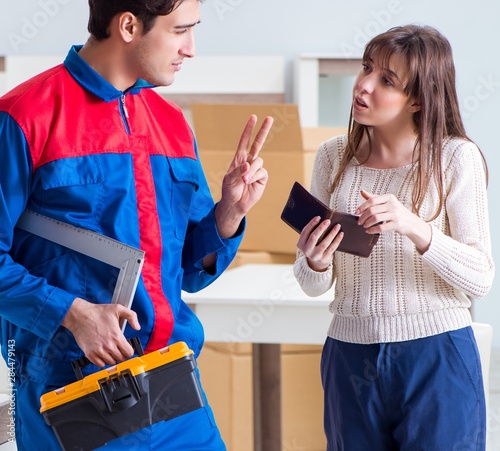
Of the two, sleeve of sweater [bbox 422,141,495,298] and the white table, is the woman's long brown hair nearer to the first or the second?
sleeve of sweater [bbox 422,141,495,298]

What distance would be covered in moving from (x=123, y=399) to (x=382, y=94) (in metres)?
0.77

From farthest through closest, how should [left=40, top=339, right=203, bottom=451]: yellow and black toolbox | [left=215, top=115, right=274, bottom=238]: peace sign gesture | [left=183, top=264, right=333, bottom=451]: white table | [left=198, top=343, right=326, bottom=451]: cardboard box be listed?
[left=198, top=343, right=326, bottom=451]: cardboard box
[left=183, top=264, right=333, bottom=451]: white table
[left=215, top=115, right=274, bottom=238]: peace sign gesture
[left=40, top=339, right=203, bottom=451]: yellow and black toolbox

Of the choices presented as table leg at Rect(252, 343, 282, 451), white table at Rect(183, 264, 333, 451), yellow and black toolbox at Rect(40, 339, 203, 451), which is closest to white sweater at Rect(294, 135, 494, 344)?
yellow and black toolbox at Rect(40, 339, 203, 451)

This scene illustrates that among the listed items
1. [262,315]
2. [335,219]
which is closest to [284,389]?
[262,315]

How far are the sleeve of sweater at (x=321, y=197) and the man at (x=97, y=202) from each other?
0.34 m

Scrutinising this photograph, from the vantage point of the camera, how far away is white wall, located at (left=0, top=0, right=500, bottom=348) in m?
4.05

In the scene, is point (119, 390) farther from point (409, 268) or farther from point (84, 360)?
point (409, 268)

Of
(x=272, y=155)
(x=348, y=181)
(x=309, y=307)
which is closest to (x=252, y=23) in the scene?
(x=272, y=155)

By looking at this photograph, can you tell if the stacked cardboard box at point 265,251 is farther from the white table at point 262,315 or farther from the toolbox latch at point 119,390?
the toolbox latch at point 119,390

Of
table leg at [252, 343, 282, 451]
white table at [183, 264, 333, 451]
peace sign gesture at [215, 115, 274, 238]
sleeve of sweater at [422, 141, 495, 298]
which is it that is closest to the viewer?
peace sign gesture at [215, 115, 274, 238]

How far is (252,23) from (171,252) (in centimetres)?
294

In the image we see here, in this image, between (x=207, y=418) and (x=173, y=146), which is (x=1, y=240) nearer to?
(x=173, y=146)

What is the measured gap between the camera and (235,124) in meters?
2.82

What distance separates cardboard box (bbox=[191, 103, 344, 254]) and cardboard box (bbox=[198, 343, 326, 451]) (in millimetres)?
381
